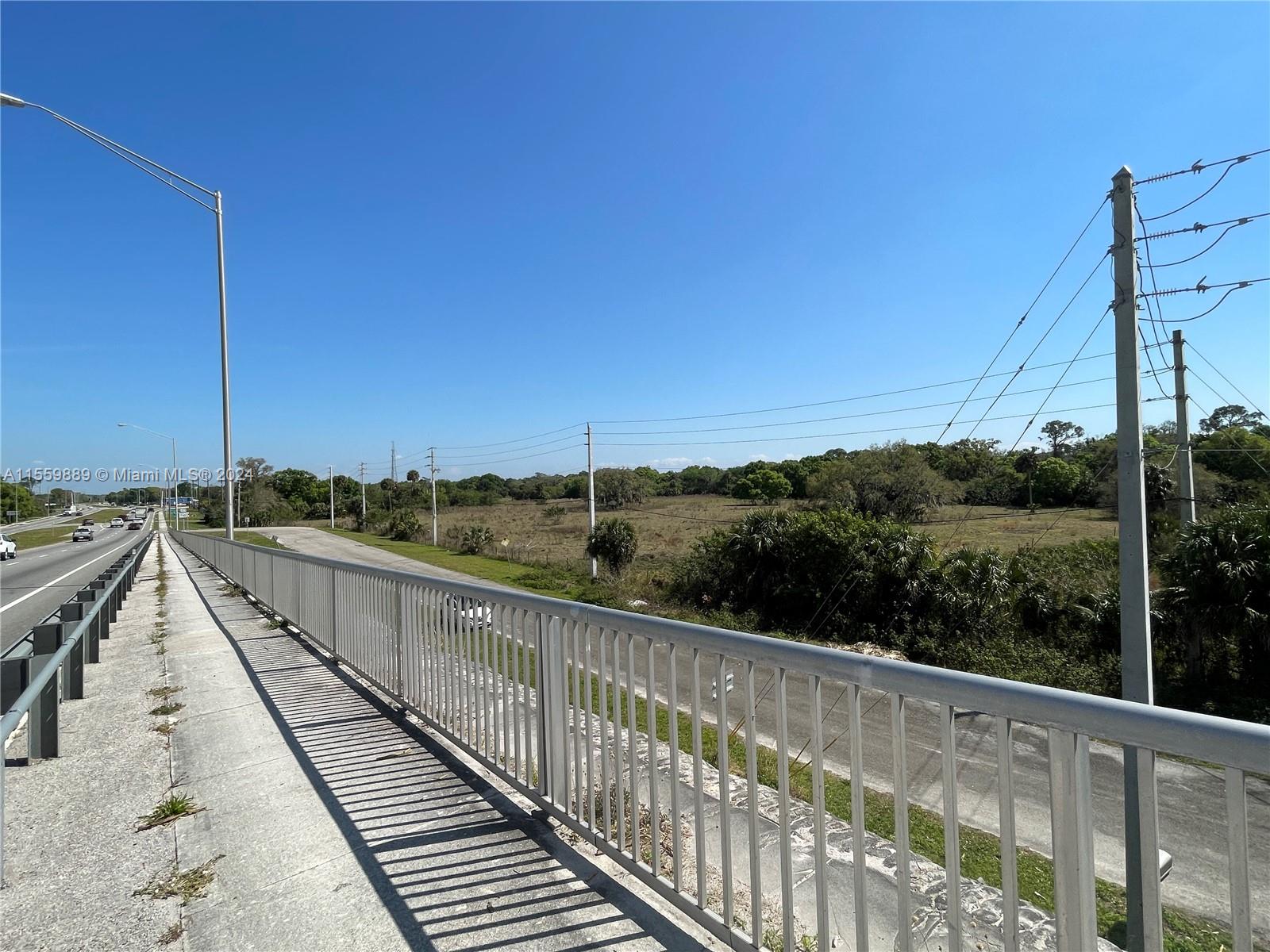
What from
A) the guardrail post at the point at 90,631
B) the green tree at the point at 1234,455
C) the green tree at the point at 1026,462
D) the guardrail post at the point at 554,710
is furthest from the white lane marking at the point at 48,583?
the green tree at the point at 1026,462

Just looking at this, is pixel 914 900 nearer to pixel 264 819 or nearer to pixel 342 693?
pixel 264 819

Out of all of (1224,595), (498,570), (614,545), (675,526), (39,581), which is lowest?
(498,570)

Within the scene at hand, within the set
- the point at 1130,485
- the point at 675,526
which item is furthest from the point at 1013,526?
the point at 1130,485

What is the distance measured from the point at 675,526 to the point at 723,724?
39.0 m

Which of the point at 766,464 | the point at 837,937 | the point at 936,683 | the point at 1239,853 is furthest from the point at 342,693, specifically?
the point at 766,464

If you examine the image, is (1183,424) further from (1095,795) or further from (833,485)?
(833,485)

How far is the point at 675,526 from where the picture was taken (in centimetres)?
4131

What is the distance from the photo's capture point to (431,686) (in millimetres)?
4504

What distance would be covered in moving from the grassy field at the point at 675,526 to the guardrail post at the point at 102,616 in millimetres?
13610

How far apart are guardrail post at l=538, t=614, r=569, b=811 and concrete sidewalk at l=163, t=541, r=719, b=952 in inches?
9.7

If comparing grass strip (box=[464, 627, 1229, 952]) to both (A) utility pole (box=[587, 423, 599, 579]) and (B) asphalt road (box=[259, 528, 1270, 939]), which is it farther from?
(A) utility pole (box=[587, 423, 599, 579])

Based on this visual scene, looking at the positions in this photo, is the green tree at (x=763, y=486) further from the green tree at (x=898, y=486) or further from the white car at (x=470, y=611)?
the white car at (x=470, y=611)

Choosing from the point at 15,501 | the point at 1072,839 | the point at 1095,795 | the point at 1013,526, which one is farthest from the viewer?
the point at 15,501

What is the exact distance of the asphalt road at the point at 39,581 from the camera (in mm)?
12314
